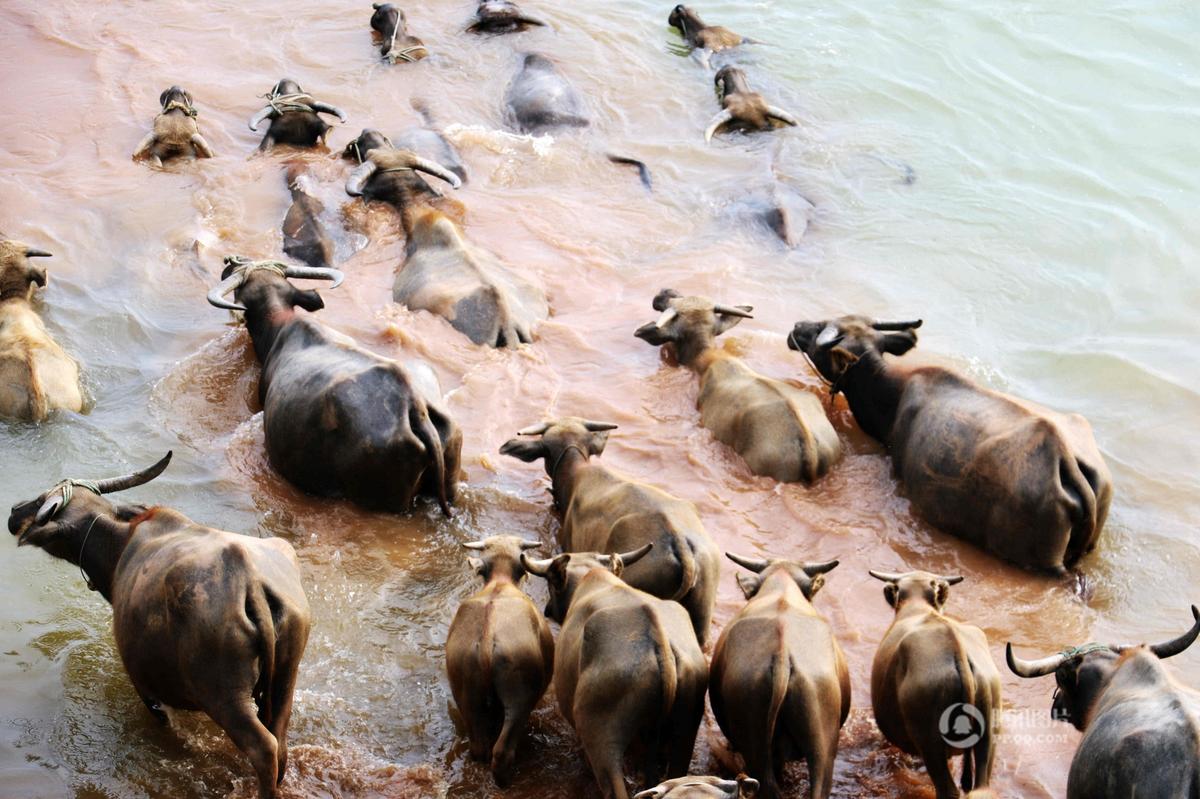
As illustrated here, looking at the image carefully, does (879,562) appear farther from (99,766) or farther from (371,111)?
(371,111)

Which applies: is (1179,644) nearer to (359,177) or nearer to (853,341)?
(853,341)

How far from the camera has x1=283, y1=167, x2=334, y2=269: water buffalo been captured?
10508mm

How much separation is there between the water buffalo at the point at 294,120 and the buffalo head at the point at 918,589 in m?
8.23

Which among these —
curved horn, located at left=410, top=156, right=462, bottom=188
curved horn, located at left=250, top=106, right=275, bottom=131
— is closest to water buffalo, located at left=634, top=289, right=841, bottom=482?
curved horn, located at left=410, top=156, right=462, bottom=188

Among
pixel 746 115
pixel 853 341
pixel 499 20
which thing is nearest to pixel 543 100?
pixel 746 115

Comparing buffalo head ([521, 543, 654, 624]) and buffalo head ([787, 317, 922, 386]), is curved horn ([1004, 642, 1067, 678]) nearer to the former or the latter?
buffalo head ([521, 543, 654, 624])

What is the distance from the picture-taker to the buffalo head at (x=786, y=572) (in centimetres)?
655

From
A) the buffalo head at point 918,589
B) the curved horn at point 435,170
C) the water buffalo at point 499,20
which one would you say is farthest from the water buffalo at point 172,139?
the buffalo head at point 918,589

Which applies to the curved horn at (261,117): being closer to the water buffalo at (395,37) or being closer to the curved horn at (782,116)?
the water buffalo at (395,37)

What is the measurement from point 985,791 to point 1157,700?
0.79 meters

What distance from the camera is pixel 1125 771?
17.1ft

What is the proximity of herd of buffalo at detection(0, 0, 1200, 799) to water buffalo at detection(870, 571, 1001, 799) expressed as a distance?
13 mm

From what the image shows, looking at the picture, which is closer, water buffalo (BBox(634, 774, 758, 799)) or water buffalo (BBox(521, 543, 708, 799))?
water buffalo (BBox(634, 774, 758, 799))

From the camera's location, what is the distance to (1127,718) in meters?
5.41
